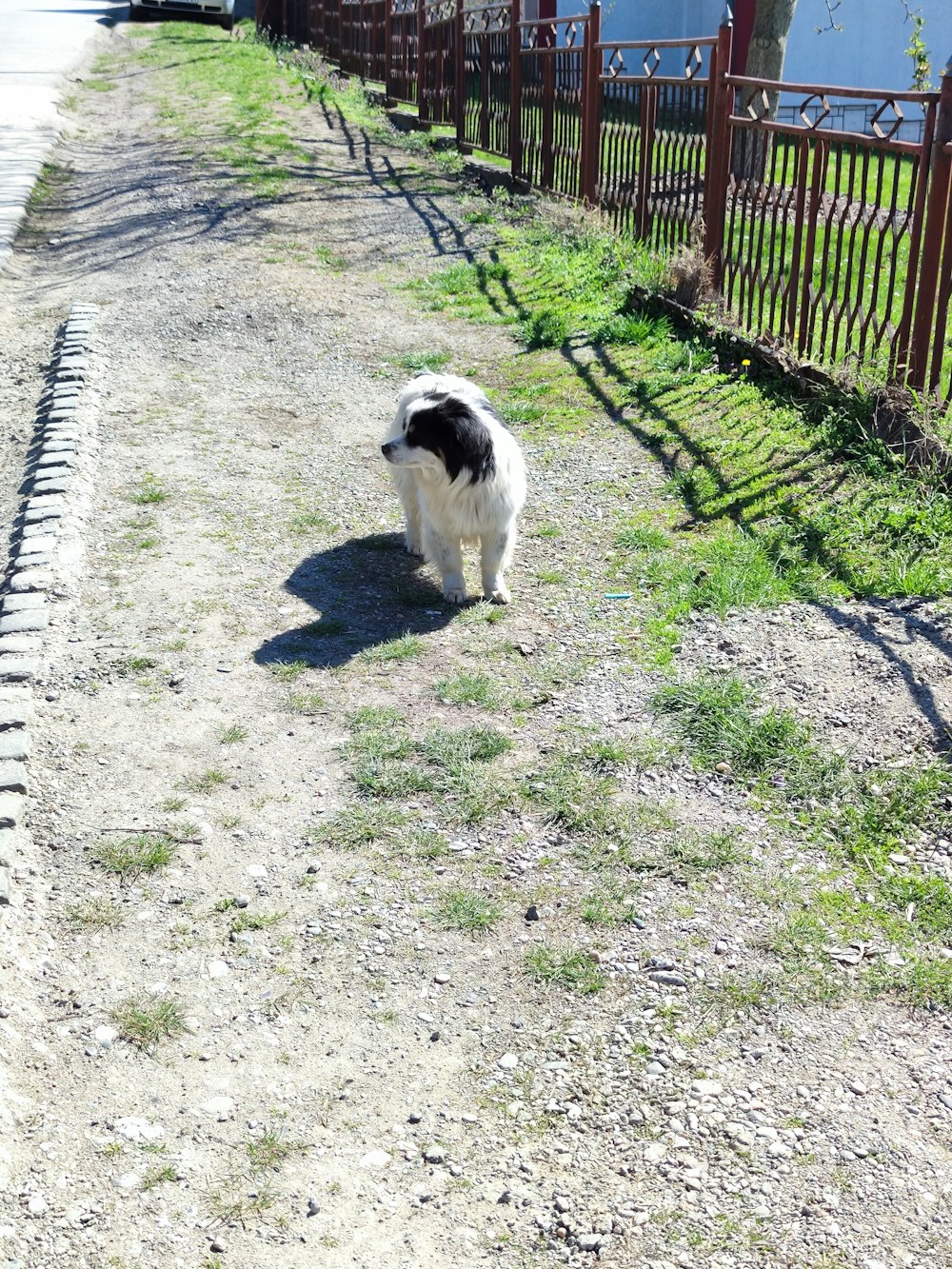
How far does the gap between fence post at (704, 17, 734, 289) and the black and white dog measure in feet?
12.8

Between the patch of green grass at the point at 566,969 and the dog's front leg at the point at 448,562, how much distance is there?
90.2 inches

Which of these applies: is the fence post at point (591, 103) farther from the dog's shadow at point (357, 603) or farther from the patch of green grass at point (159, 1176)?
the patch of green grass at point (159, 1176)

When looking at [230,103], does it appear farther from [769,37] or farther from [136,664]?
[136,664]

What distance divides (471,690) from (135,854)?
56.3 inches

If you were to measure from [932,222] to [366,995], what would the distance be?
15.7 ft

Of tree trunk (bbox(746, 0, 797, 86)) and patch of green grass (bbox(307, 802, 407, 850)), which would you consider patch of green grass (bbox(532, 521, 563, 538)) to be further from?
tree trunk (bbox(746, 0, 797, 86))

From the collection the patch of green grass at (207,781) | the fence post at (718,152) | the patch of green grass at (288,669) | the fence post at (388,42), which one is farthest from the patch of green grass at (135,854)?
the fence post at (388,42)

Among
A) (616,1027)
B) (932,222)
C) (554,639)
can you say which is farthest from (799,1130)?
(932,222)

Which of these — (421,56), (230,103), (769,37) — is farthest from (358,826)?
(230,103)

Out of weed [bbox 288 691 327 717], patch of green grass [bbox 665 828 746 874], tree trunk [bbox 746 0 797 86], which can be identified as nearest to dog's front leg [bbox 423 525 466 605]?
weed [bbox 288 691 327 717]

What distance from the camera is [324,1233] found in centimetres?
261

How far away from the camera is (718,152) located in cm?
836

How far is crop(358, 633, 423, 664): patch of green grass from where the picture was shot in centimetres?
494

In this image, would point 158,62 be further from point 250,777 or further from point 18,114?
point 250,777
